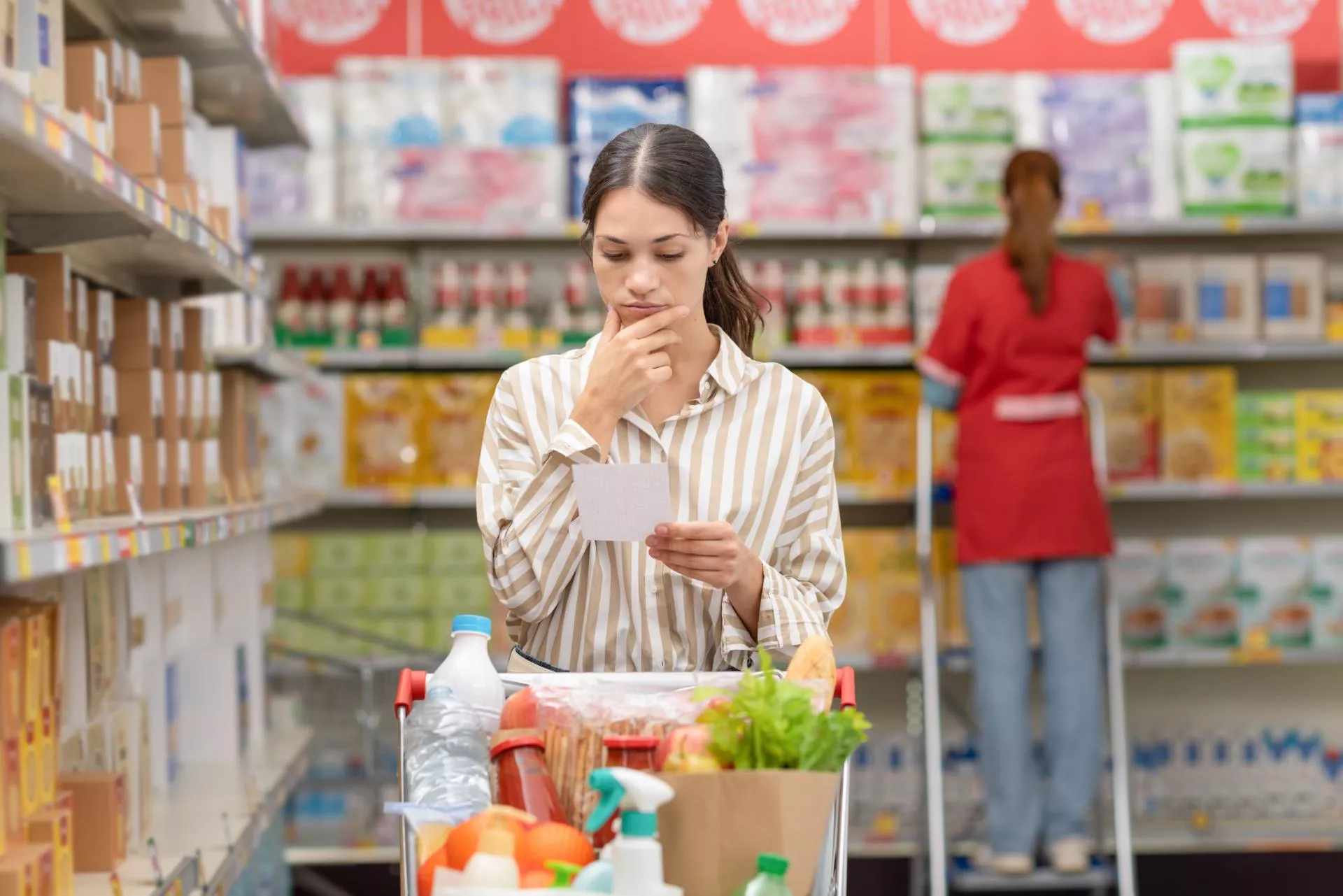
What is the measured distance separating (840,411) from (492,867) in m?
3.76

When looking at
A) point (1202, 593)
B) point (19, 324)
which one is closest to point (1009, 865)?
point (1202, 593)

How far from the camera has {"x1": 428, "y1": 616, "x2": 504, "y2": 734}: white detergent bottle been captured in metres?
1.77

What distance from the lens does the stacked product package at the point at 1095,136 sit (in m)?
5.13

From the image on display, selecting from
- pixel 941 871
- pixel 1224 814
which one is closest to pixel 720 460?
pixel 941 871

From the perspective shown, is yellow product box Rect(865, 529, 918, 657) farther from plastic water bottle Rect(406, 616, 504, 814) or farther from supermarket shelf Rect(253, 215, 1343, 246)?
plastic water bottle Rect(406, 616, 504, 814)

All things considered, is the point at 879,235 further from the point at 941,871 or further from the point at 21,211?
the point at 21,211

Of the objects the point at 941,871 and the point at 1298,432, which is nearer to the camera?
the point at 941,871

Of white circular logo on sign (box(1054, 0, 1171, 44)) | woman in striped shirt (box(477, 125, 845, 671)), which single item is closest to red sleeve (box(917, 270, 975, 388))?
white circular logo on sign (box(1054, 0, 1171, 44))

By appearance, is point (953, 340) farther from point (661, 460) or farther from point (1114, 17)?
point (661, 460)

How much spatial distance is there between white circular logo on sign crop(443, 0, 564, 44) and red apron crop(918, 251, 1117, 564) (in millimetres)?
1946

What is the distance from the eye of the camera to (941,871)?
4.46 metres

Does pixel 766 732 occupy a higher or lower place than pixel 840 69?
lower

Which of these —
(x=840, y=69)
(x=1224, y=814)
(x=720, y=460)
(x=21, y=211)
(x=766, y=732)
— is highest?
(x=840, y=69)

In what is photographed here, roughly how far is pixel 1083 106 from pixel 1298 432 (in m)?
1.28
